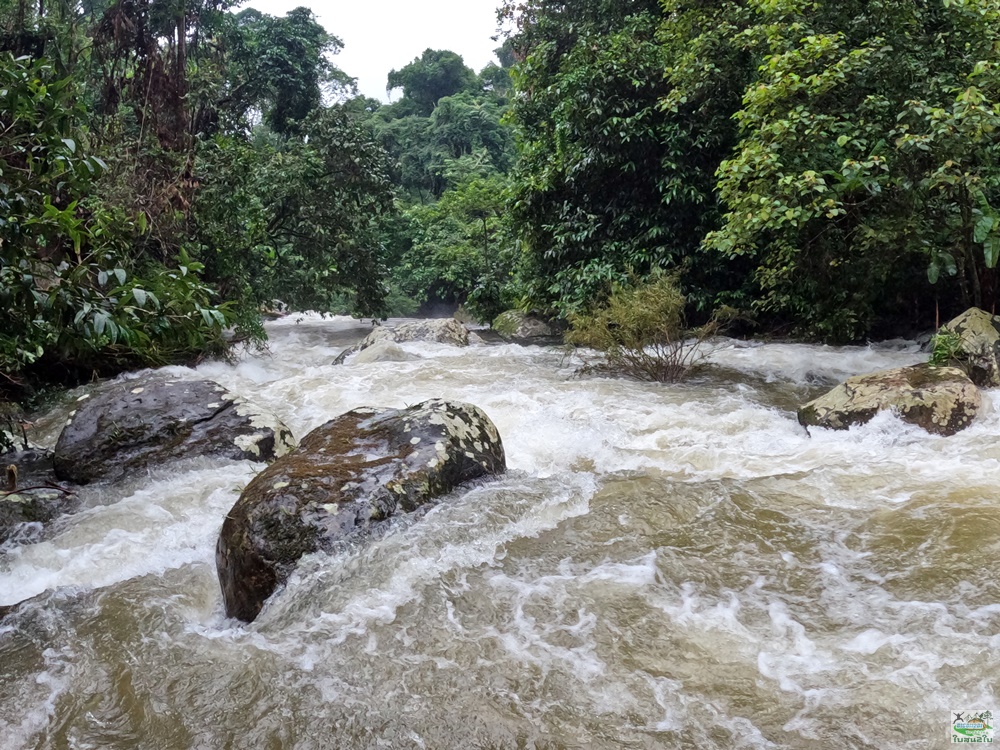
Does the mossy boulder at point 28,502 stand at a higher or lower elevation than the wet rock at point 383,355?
lower

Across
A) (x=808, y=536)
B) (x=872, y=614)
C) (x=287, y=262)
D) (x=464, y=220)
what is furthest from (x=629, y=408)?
(x=464, y=220)

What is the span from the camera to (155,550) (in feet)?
13.0

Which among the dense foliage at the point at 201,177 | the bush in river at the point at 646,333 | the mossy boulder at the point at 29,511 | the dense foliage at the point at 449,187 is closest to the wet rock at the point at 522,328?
the dense foliage at the point at 449,187

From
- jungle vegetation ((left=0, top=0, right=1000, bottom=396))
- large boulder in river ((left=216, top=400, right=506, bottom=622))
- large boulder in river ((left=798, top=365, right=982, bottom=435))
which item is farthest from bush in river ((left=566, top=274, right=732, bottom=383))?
large boulder in river ((left=216, top=400, right=506, bottom=622))

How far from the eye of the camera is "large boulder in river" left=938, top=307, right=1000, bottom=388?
6.27 m

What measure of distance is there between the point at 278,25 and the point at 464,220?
746cm

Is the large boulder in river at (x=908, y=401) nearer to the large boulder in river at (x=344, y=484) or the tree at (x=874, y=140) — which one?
the tree at (x=874, y=140)

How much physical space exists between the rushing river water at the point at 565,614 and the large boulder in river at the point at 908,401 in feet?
0.60

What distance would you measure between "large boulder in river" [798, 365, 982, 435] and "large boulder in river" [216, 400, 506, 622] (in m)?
2.85

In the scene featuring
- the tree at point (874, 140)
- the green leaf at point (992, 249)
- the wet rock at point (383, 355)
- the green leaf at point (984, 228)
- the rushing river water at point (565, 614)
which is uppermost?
the tree at point (874, 140)

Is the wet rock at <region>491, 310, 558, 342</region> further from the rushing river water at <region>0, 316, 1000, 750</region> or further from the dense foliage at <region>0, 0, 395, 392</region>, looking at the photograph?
the rushing river water at <region>0, 316, 1000, 750</region>

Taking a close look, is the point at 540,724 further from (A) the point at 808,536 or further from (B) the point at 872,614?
(A) the point at 808,536

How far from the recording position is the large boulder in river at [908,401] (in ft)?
17.7

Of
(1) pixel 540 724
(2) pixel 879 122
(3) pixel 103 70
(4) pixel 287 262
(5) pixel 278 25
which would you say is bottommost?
(1) pixel 540 724
